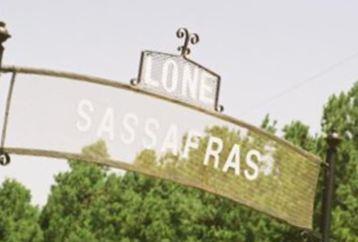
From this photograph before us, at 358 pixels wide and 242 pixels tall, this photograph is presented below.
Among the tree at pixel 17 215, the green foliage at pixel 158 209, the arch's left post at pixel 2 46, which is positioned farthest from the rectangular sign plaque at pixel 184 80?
the tree at pixel 17 215

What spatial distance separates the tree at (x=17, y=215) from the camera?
41094 millimetres

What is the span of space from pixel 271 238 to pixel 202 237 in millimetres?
5407

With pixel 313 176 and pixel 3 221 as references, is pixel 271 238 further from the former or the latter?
pixel 313 176

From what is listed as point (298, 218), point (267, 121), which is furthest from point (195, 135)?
point (267, 121)

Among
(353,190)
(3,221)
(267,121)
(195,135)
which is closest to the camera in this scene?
(195,135)

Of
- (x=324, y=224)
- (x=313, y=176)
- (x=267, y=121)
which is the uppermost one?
(x=267, y=121)

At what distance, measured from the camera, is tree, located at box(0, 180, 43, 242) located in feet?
135

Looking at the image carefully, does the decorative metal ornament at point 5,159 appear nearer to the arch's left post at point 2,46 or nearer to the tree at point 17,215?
the arch's left post at point 2,46

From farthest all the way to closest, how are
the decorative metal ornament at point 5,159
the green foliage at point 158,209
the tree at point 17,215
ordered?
1. the tree at point 17,215
2. the green foliage at point 158,209
3. the decorative metal ornament at point 5,159

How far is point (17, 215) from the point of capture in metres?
42.6

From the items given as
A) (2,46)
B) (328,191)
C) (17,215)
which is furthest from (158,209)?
(2,46)

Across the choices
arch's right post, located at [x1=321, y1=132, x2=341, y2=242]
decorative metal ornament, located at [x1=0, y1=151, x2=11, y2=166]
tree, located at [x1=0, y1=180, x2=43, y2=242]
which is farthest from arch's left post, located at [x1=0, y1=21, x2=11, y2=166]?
tree, located at [x1=0, y1=180, x2=43, y2=242]

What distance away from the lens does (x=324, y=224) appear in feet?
25.4

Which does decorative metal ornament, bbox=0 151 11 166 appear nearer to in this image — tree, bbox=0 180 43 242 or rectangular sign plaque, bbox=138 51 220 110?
rectangular sign plaque, bbox=138 51 220 110
